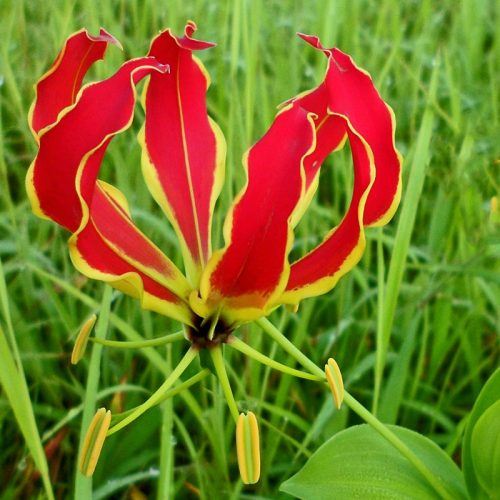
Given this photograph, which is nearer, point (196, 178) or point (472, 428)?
point (196, 178)

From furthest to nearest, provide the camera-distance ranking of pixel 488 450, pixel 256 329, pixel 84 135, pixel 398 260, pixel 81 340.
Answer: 1. pixel 256 329
2. pixel 398 260
3. pixel 488 450
4. pixel 81 340
5. pixel 84 135

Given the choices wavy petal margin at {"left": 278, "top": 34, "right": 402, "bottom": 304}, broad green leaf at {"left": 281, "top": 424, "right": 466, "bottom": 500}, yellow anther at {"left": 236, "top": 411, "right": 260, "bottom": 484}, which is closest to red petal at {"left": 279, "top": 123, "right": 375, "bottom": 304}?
wavy petal margin at {"left": 278, "top": 34, "right": 402, "bottom": 304}

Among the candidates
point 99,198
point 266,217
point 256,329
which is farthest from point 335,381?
point 256,329

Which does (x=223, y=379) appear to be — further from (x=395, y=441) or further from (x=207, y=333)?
(x=395, y=441)

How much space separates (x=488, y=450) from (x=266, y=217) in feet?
1.24

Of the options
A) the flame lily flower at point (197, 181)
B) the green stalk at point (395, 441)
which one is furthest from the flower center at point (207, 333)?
the green stalk at point (395, 441)

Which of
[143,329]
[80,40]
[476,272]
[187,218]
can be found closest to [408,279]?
[476,272]

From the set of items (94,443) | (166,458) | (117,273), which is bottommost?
(166,458)

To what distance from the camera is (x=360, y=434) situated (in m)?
0.85

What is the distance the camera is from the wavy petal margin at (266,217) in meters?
0.58

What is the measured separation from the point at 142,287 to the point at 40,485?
0.53 m

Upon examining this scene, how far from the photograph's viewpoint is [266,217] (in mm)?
595

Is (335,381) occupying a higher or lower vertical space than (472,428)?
higher

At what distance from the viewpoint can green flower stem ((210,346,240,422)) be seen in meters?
0.66
